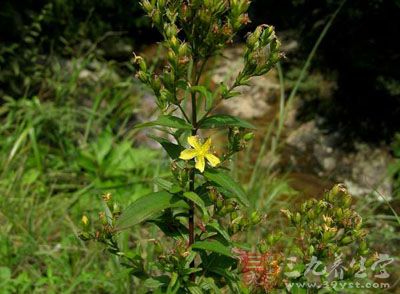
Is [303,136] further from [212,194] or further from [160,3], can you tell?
[160,3]

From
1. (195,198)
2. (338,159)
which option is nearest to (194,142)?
(195,198)

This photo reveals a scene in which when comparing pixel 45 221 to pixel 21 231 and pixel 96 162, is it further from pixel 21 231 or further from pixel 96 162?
pixel 96 162

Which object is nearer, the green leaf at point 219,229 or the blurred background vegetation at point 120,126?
the green leaf at point 219,229

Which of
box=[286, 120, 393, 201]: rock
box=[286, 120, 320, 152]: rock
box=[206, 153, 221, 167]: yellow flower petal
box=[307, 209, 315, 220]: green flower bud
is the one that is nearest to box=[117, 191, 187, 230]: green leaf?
box=[206, 153, 221, 167]: yellow flower petal

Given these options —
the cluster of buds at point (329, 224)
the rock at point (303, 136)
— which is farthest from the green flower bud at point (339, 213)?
the rock at point (303, 136)

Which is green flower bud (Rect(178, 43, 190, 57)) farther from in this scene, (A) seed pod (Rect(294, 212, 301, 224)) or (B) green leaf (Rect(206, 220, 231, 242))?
(A) seed pod (Rect(294, 212, 301, 224))

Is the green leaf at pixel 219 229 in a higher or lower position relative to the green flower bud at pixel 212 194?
lower

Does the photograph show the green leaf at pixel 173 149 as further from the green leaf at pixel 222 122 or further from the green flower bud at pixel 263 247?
A: the green flower bud at pixel 263 247
